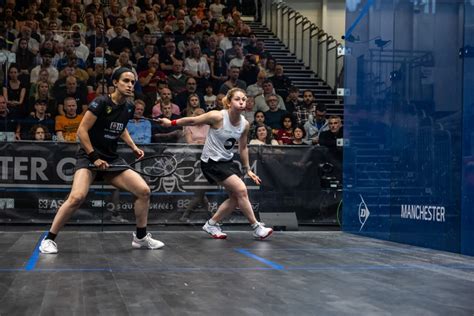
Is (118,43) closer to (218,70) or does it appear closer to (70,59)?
(70,59)

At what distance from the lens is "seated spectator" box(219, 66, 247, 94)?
9664 mm

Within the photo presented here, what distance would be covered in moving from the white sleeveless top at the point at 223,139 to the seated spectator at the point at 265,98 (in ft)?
8.08

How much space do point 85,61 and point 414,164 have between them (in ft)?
13.3

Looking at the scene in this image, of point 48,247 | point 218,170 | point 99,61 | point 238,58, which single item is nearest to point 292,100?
point 238,58

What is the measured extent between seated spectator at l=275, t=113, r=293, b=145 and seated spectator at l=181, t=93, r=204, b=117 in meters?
1.18

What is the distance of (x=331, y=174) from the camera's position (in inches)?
379

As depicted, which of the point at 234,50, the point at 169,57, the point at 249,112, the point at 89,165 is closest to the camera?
the point at 89,165

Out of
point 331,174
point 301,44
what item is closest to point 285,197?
point 331,174

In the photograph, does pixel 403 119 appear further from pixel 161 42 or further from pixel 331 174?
pixel 161 42

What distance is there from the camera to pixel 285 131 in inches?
388

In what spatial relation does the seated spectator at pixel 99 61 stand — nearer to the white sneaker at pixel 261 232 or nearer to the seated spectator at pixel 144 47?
the seated spectator at pixel 144 47

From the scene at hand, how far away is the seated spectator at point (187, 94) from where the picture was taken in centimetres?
927

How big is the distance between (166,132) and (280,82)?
88.2 inches

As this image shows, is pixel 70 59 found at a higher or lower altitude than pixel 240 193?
higher
